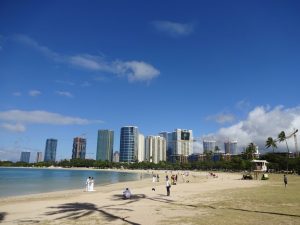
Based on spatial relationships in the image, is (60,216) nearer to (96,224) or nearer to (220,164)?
(96,224)

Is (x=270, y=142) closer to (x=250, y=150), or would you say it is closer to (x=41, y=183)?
(x=250, y=150)

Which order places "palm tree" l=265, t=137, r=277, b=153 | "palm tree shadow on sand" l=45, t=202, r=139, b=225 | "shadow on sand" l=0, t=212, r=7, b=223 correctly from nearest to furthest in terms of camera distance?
"palm tree shadow on sand" l=45, t=202, r=139, b=225, "shadow on sand" l=0, t=212, r=7, b=223, "palm tree" l=265, t=137, r=277, b=153

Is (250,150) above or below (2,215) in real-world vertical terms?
above

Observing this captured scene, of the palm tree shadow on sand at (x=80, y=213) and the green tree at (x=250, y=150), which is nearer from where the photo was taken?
the palm tree shadow on sand at (x=80, y=213)

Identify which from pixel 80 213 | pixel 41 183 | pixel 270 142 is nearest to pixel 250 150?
pixel 270 142

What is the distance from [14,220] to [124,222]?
20.2ft

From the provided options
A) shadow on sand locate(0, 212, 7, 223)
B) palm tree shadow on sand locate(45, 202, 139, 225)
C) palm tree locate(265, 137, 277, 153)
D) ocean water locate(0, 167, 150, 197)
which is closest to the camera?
palm tree shadow on sand locate(45, 202, 139, 225)

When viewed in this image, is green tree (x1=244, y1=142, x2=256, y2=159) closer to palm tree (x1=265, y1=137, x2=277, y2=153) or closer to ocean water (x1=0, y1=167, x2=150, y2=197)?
palm tree (x1=265, y1=137, x2=277, y2=153)

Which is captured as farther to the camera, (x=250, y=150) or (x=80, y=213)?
(x=250, y=150)

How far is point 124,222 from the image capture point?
15938 mm

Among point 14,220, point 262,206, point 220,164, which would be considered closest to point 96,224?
point 14,220

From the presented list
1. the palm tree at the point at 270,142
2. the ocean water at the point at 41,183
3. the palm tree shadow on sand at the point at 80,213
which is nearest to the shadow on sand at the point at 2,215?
the palm tree shadow on sand at the point at 80,213

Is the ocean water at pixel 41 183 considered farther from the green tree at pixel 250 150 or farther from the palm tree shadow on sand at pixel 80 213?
the green tree at pixel 250 150

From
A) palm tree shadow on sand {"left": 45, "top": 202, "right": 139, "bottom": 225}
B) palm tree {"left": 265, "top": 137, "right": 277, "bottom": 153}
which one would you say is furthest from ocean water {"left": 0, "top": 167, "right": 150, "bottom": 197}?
palm tree {"left": 265, "top": 137, "right": 277, "bottom": 153}
